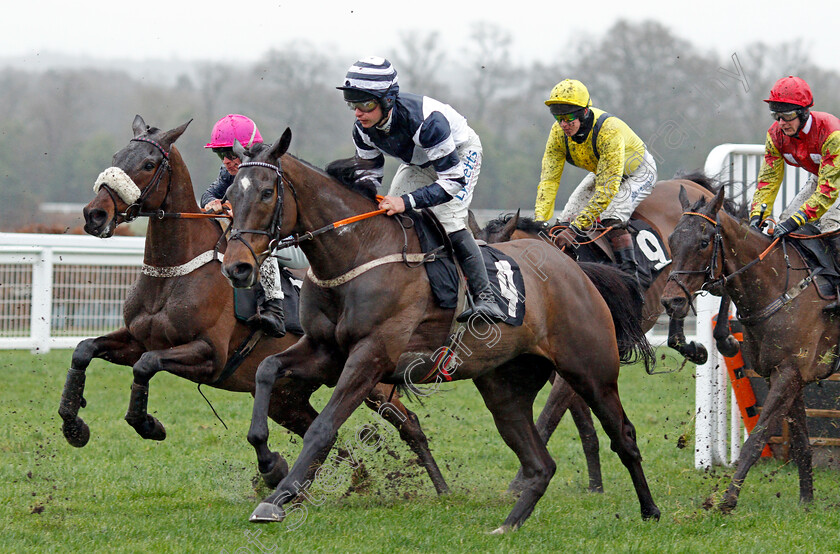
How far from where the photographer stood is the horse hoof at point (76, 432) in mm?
5156

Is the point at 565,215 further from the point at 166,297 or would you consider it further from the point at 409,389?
the point at 166,297

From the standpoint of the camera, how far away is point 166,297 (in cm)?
520

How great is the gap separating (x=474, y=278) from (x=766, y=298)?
2.03 meters

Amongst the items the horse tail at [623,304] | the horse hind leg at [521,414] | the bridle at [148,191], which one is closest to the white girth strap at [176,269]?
the bridle at [148,191]

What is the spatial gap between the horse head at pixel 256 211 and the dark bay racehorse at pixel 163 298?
112 centimetres

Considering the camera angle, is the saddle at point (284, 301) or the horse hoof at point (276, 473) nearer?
the horse hoof at point (276, 473)

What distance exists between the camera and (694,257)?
17.9 feet

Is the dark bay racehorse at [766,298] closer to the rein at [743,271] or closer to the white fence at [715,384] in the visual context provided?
the rein at [743,271]

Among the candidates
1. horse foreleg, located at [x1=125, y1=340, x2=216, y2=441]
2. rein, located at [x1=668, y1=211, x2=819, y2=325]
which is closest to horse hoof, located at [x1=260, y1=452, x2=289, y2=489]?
horse foreleg, located at [x1=125, y1=340, x2=216, y2=441]

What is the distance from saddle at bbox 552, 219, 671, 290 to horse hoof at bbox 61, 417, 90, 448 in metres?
3.34

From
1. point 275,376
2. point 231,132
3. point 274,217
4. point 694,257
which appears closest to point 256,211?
point 274,217

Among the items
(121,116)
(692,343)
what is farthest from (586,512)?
(121,116)

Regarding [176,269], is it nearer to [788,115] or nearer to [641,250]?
[641,250]

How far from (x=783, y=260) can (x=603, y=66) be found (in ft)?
16.2
